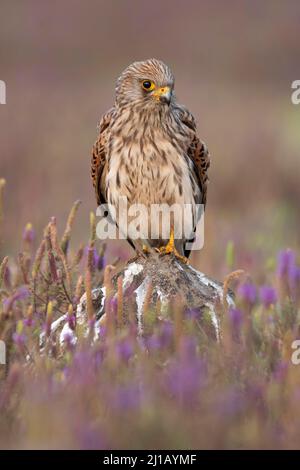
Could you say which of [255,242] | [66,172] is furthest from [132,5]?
[255,242]

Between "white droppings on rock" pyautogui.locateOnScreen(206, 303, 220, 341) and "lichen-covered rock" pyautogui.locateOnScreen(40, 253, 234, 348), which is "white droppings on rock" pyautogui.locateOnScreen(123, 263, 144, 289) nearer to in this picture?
"lichen-covered rock" pyautogui.locateOnScreen(40, 253, 234, 348)

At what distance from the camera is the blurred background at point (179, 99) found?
31.7 feet

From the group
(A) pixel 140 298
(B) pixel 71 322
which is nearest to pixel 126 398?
(B) pixel 71 322

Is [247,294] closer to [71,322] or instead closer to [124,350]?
[124,350]

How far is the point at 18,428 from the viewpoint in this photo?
337 cm

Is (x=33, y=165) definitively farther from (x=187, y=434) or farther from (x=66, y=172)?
(x=187, y=434)

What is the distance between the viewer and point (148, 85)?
206 inches

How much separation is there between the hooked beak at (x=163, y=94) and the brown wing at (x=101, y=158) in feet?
1.36

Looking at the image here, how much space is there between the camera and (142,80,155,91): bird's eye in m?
5.21

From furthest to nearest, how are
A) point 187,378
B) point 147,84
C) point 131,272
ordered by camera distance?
point 147,84, point 131,272, point 187,378

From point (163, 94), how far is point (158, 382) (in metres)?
2.26

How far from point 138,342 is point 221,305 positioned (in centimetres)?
41

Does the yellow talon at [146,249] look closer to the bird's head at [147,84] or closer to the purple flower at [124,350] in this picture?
the bird's head at [147,84]
